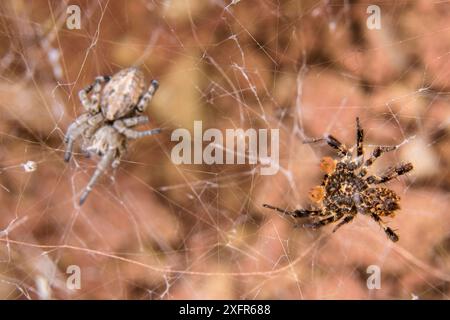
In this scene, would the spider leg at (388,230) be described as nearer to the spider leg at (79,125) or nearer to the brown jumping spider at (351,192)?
the brown jumping spider at (351,192)

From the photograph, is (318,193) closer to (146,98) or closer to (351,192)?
(351,192)

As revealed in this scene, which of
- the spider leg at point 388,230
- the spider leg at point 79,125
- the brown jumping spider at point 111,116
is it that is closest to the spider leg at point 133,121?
the brown jumping spider at point 111,116

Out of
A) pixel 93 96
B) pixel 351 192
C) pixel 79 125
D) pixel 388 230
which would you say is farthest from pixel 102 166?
pixel 388 230

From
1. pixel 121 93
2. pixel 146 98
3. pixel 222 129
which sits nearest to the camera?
pixel 121 93

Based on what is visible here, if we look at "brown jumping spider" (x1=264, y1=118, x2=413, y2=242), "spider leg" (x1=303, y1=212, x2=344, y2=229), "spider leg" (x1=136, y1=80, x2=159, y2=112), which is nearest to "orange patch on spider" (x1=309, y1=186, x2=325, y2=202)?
"brown jumping spider" (x1=264, y1=118, x2=413, y2=242)

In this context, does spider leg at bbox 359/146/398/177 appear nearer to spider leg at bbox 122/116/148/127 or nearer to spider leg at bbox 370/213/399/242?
spider leg at bbox 370/213/399/242

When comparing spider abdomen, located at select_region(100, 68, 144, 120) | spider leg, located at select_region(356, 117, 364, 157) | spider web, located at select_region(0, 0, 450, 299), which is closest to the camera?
spider abdomen, located at select_region(100, 68, 144, 120)
